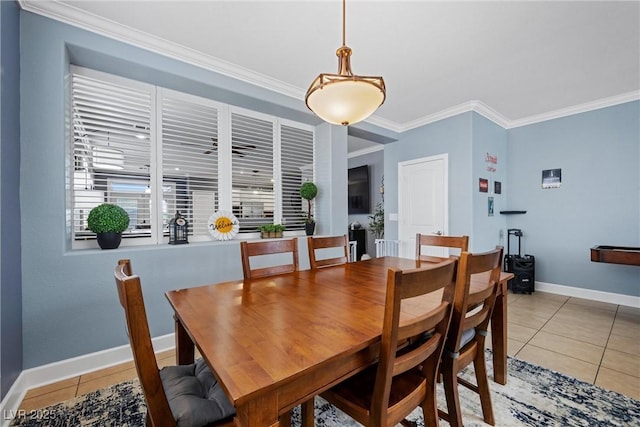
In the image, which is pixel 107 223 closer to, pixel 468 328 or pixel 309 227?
pixel 309 227

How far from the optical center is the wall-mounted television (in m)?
6.39

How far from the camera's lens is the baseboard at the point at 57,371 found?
1.60 m

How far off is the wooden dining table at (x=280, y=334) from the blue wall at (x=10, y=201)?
111 centimetres

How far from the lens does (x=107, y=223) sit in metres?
2.12

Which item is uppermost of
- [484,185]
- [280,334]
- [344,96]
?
[344,96]

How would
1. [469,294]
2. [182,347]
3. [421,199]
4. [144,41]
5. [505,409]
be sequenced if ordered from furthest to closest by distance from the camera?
1. [421,199]
2. [144,41]
3. [505,409]
4. [182,347]
5. [469,294]

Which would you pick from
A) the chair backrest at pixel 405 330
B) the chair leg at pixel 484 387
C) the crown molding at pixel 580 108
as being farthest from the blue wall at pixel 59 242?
the crown molding at pixel 580 108

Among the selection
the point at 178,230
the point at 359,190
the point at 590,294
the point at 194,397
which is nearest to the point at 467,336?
the point at 194,397

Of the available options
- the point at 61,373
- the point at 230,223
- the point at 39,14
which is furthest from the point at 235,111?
the point at 61,373

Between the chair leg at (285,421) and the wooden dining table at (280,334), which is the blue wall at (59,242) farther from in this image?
the chair leg at (285,421)

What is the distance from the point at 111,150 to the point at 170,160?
1.54 ft

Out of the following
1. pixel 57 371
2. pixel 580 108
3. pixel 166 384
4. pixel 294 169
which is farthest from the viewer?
pixel 580 108

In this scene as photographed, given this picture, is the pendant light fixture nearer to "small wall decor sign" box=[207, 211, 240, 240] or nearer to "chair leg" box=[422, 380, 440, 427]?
"chair leg" box=[422, 380, 440, 427]

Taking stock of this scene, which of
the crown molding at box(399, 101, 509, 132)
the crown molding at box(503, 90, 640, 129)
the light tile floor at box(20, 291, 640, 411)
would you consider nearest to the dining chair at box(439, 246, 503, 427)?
the light tile floor at box(20, 291, 640, 411)
